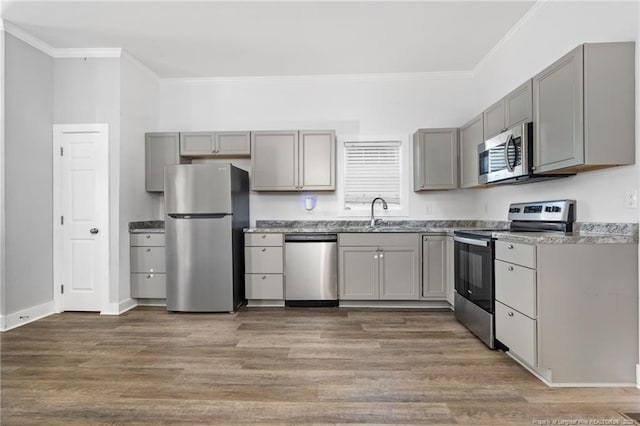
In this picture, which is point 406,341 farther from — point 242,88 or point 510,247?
point 242,88

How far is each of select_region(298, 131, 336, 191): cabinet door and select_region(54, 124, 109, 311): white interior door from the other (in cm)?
217

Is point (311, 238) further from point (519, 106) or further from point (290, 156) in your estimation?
point (519, 106)

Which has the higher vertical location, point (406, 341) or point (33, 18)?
point (33, 18)

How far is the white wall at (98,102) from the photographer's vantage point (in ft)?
12.5

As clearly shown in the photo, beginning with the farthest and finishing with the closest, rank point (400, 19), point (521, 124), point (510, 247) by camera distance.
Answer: point (400, 19) → point (521, 124) → point (510, 247)

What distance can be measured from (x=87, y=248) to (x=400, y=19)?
13.0 feet

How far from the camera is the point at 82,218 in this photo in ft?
12.5

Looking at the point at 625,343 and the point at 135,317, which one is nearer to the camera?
the point at 625,343

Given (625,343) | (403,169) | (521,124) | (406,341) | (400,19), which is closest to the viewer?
(625,343)

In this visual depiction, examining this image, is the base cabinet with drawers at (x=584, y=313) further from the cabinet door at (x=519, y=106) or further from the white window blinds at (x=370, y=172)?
the white window blinds at (x=370, y=172)

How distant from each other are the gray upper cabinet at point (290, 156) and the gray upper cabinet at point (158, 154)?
100 cm

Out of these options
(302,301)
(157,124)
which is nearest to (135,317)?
(302,301)

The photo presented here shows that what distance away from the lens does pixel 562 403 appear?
6.40ft

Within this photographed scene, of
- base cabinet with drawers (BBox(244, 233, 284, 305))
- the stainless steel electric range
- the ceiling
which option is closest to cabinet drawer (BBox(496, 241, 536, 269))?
the stainless steel electric range
